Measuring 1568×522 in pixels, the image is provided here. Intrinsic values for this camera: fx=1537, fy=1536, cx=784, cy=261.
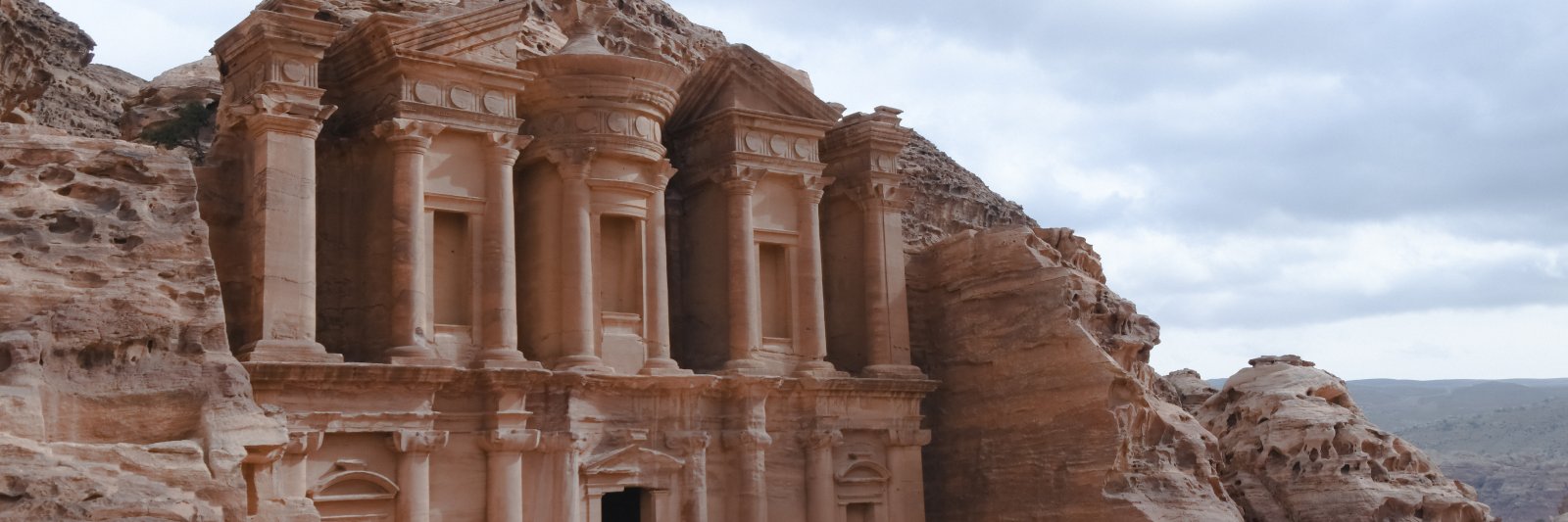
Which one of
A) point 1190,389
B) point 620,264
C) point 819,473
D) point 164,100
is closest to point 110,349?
point 620,264

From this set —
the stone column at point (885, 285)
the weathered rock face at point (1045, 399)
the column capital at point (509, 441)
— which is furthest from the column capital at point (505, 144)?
the weathered rock face at point (1045, 399)

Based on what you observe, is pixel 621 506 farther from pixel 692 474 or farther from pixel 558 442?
pixel 558 442

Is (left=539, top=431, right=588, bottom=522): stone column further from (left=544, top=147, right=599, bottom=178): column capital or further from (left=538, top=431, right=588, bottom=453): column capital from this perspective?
(left=544, top=147, right=599, bottom=178): column capital

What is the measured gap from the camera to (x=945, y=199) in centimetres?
3781

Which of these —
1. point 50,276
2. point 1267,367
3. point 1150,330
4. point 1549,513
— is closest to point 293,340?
point 50,276

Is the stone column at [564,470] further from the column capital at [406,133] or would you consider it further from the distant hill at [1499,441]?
the distant hill at [1499,441]

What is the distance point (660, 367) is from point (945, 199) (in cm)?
1715

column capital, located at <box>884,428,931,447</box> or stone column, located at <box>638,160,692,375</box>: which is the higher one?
stone column, located at <box>638,160,692,375</box>

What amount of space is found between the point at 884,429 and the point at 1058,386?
289 centimetres

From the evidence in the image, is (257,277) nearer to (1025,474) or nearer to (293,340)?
(293,340)

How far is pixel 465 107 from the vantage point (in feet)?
68.3

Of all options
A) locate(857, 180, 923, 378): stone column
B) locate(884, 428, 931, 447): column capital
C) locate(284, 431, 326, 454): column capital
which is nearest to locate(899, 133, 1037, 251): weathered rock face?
locate(857, 180, 923, 378): stone column

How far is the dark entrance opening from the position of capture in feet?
79.0

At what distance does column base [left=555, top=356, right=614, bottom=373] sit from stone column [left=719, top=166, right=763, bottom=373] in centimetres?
249
